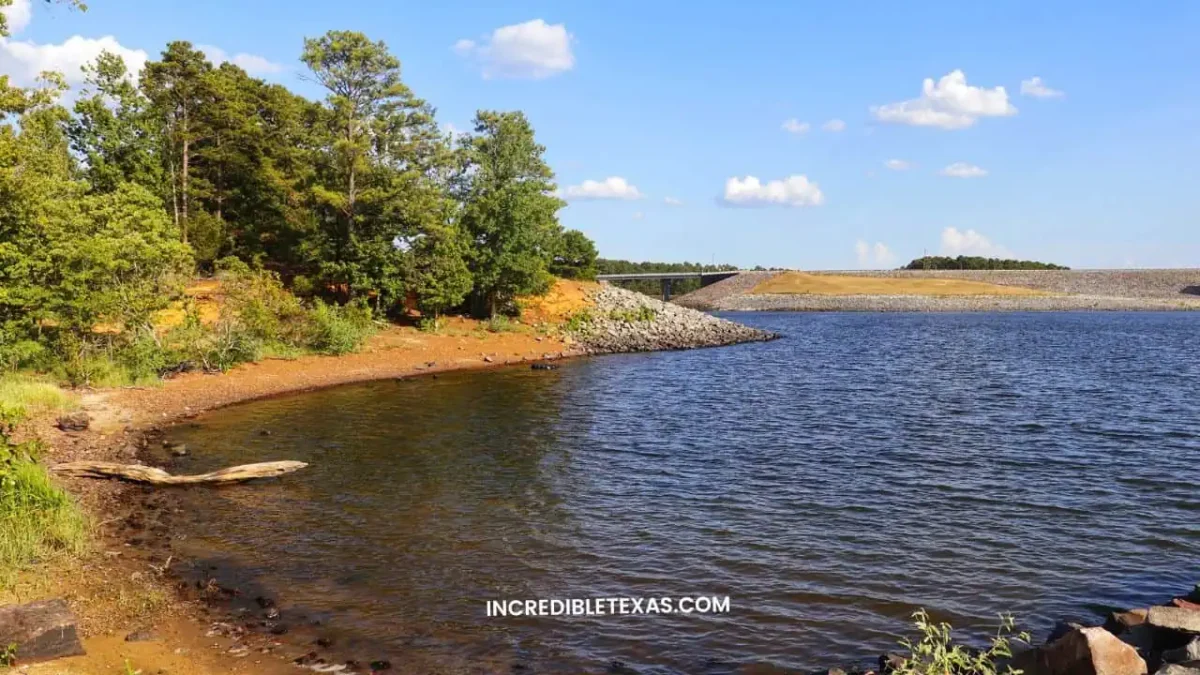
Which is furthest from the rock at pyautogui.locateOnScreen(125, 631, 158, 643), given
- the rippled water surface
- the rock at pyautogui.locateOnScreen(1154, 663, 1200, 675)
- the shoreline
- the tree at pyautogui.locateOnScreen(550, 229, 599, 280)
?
the tree at pyautogui.locateOnScreen(550, 229, 599, 280)

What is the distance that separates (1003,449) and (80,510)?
25509 millimetres

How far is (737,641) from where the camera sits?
1235 cm

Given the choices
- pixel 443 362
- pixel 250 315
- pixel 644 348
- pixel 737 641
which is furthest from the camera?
pixel 644 348

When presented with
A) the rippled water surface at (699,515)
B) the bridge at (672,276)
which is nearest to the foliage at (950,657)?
the rippled water surface at (699,515)

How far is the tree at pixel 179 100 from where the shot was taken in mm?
55656

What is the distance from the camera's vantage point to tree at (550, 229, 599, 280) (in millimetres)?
78125

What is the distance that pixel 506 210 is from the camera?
59750mm

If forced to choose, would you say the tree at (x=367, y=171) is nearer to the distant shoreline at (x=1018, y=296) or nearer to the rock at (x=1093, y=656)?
the rock at (x=1093, y=656)

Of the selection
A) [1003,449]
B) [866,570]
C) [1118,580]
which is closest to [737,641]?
[866,570]

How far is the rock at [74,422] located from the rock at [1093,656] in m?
27.9

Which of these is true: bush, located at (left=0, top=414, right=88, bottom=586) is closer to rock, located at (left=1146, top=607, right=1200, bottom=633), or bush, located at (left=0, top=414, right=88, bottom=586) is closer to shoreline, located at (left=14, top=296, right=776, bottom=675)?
shoreline, located at (left=14, top=296, right=776, bottom=675)

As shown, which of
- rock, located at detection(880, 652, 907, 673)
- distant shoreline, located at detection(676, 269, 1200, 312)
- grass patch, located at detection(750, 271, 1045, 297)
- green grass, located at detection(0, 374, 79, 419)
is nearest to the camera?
rock, located at detection(880, 652, 907, 673)

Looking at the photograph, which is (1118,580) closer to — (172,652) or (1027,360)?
(172,652)

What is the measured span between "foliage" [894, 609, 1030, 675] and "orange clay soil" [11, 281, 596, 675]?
846 cm
